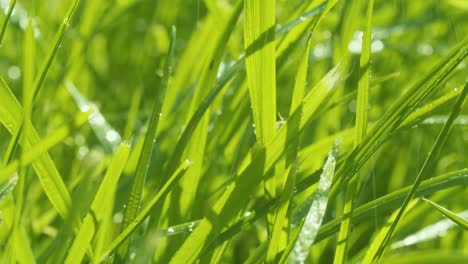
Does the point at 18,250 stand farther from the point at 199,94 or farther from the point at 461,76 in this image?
the point at 461,76

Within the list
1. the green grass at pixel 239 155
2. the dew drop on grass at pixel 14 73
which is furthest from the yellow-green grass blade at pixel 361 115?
the dew drop on grass at pixel 14 73

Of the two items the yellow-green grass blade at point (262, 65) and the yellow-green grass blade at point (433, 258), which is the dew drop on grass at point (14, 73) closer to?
the yellow-green grass blade at point (262, 65)

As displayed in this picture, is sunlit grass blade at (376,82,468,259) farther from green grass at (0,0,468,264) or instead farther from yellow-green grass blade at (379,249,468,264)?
yellow-green grass blade at (379,249,468,264)

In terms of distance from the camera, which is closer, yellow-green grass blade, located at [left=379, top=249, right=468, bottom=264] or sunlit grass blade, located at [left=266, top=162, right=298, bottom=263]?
yellow-green grass blade, located at [left=379, top=249, right=468, bottom=264]

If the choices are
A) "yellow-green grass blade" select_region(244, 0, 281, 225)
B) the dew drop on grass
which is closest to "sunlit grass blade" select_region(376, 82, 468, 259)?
"yellow-green grass blade" select_region(244, 0, 281, 225)

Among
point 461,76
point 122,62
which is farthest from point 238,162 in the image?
point 122,62

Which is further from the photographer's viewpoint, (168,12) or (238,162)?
(168,12)

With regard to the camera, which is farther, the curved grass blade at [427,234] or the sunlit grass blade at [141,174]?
the curved grass blade at [427,234]
